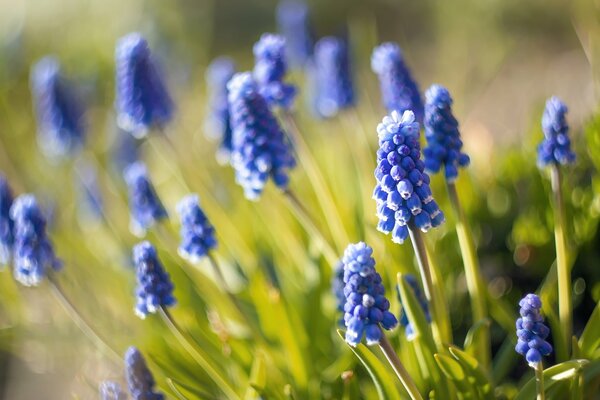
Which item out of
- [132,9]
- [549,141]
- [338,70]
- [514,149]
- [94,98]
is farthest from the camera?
[132,9]

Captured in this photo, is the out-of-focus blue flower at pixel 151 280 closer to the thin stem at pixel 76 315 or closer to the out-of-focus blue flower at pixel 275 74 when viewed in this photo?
the thin stem at pixel 76 315

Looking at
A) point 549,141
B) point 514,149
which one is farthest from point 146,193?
point 514,149

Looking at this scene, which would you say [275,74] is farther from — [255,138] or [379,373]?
[379,373]

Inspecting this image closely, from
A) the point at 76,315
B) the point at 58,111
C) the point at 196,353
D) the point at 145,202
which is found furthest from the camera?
the point at 58,111

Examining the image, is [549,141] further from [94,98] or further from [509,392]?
[94,98]

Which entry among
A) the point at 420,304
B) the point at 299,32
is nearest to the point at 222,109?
the point at 299,32

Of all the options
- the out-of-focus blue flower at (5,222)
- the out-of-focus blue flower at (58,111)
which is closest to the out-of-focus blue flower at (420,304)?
the out-of-focus blue flower at (5,222)
